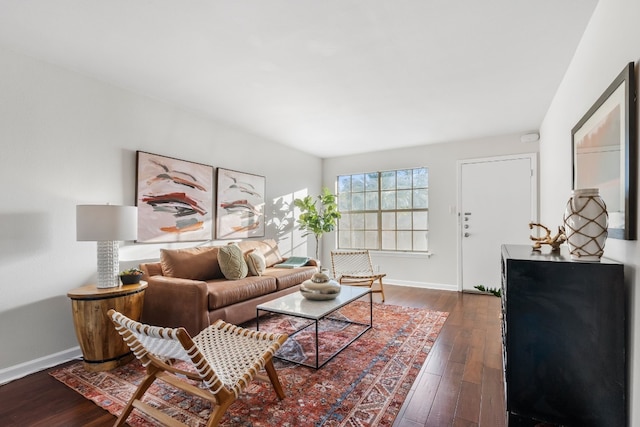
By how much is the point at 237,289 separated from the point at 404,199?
345 centimetres

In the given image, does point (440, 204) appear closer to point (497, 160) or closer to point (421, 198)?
point (421, 198)

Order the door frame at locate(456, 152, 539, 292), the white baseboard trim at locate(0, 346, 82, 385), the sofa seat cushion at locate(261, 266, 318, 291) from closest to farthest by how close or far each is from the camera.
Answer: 1. the white baseboard trim at locate(0, 346, 82, 385)
2. the sofa seat cushion at locate(261, 266, 318, 291)
3. the door frame at locate(456, 152, 539, 292)

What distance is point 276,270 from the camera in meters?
3.95

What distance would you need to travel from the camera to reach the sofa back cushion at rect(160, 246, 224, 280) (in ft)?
10.1

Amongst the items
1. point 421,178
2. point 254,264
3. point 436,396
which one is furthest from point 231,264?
point 421,178

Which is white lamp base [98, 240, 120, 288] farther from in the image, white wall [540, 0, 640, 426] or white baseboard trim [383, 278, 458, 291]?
white baseboard trim [383, 278, 458, 291]

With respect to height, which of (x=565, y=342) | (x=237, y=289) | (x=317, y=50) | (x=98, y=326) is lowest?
(x=98, y=326)

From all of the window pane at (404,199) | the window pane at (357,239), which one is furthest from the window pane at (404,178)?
the window pane at (357,239)

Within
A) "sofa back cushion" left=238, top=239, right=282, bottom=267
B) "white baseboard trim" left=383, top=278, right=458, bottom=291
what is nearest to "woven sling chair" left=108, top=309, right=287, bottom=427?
"sofa back cushion" left=238, top=239, right=282, bottom=267

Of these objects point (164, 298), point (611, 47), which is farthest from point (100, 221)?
point (611, 47)

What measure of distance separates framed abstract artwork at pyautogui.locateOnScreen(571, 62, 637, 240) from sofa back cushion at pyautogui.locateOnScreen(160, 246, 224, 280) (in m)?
3.19

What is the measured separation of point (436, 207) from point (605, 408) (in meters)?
3.88

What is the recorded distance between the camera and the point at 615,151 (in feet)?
4.87

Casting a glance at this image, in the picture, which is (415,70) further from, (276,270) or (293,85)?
(276,270)
